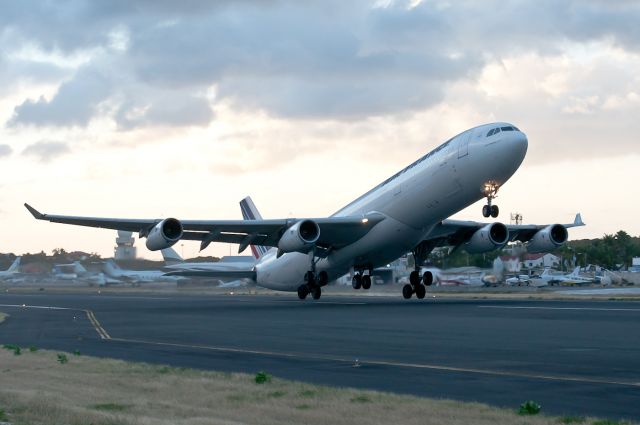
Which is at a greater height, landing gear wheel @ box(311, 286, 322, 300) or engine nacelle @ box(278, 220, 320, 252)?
engine nacelle @ box(278, 220, 320, 252)

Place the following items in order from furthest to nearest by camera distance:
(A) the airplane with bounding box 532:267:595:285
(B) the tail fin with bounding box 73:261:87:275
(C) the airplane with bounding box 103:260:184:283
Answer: (B) the tail fin with bounding box 73:261:87:275 → (C) the airplane with bounding box 103:260:184:283 → (A) the airplane with bounding box 532:267:595:285

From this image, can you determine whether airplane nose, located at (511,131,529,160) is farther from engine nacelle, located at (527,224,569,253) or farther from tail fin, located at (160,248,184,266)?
tail fin, located at (160,248,184,266)

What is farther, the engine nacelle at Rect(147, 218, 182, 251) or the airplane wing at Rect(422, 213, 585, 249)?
the airplane wing at Rect(422, 213, 585, 249)

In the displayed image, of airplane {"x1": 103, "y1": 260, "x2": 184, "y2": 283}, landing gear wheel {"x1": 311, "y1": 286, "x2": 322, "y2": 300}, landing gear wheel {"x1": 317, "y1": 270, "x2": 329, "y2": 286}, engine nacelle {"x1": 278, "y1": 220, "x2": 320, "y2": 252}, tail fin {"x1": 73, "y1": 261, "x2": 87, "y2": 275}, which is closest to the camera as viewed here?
engine nacelle {"x1": 278, "y1": 220, "x2": 320, "y2": 252}

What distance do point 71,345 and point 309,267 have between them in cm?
2896

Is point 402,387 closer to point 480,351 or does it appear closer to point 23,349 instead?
point 480,351

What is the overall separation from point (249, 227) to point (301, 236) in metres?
3.91

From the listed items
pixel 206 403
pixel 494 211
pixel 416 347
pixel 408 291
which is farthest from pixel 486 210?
pixel 206 403

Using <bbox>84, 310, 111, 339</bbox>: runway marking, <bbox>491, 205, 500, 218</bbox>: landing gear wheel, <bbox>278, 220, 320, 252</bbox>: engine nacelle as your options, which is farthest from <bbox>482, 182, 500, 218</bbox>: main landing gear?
<bbox>84, 310, 111, 339</bbox>: runway marking

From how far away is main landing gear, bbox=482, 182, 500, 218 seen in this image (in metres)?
39.4

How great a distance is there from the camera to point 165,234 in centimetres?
4378

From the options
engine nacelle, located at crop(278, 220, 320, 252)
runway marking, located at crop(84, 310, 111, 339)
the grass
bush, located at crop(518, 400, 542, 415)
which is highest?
engine nacelle, located at crop(278, 220, 320, 252)

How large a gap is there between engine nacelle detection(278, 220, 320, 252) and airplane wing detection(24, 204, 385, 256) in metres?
0.50

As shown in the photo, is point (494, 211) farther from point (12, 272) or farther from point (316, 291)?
point (12, 272)
